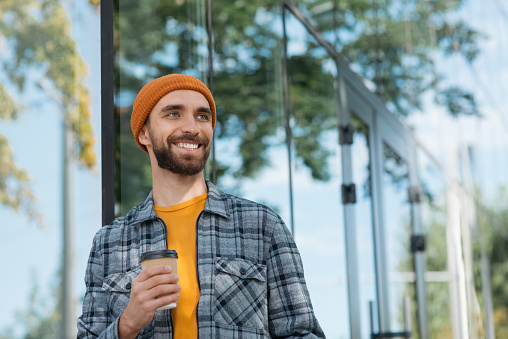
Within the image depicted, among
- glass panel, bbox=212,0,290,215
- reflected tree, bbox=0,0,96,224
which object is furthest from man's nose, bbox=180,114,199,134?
glass panel, bbox=212,0,290,215

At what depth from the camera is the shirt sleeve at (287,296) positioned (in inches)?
60.6

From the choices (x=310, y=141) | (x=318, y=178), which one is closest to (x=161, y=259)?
(x=318, y=178)

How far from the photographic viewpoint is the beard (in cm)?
164

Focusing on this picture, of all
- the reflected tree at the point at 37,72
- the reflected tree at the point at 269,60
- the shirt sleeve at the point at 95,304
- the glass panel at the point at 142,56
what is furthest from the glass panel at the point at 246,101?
the shirt sleeve at the point at 95,304

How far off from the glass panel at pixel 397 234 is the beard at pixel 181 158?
2890 millimetres

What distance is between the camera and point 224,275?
1.59 metres

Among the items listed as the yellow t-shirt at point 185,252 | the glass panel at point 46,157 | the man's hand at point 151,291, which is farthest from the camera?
the glass panel at point 46,157

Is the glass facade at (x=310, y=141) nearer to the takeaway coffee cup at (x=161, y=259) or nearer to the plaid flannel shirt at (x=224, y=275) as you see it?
the plaid flannel shirt at (x=224, y=275)

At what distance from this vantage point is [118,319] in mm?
1467

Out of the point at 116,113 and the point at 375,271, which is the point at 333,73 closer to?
the point at 375,271

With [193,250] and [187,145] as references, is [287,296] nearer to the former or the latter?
[193,250]

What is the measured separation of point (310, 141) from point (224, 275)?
94.1 inches

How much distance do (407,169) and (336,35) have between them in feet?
5.64

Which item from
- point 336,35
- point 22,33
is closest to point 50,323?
point 22,33
